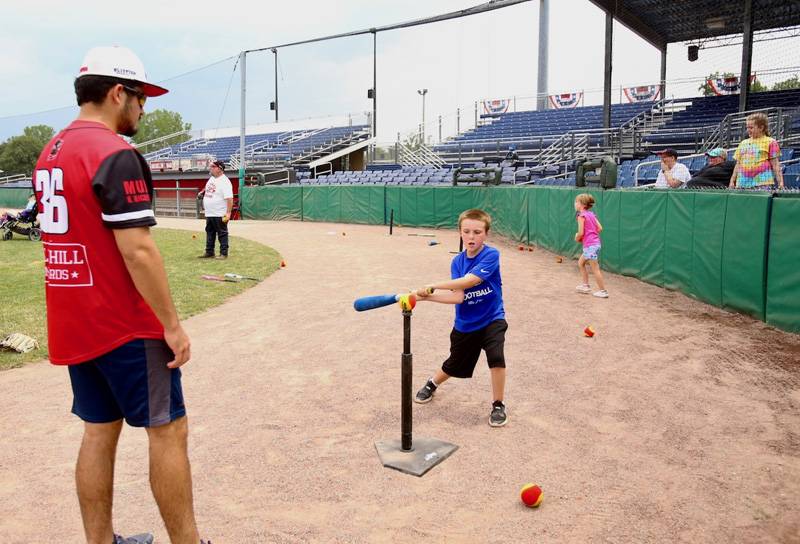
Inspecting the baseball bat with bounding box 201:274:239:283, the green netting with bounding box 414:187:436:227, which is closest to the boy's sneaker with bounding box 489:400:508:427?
the baseball bat with bounding box 201:274:239:283

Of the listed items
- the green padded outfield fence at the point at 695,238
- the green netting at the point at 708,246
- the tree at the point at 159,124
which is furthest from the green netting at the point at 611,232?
the tree at the point at 159,124

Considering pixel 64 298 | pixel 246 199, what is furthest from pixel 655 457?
pixel 246 199

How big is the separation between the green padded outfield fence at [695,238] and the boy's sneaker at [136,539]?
663cm

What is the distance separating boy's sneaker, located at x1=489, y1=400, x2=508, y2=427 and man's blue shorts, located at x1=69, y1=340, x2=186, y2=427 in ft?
8.50

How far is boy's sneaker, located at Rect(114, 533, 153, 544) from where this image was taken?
2.95 m

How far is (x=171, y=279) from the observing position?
35.1 feet

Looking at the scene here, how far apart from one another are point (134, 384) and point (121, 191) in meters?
0.76

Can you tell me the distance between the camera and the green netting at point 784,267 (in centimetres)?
675

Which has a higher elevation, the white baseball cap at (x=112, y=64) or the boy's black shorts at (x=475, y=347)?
the white baseball cap at (x=112, y=64)

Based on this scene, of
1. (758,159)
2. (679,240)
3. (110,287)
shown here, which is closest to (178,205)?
(679,240)

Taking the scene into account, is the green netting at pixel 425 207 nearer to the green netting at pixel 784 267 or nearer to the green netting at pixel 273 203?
the green netting at pixel 273 203

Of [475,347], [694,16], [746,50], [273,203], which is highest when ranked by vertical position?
[694,16]

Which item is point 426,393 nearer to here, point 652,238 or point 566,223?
point 652,238

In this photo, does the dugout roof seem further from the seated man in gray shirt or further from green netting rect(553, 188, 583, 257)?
the seated man in gray shirt
